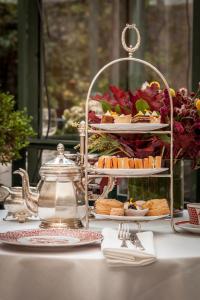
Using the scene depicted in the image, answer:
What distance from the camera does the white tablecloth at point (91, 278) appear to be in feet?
6.51

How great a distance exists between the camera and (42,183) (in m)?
2.43

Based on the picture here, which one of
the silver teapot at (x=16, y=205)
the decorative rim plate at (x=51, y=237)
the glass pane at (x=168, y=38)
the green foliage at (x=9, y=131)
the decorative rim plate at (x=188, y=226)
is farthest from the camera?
the glass pane at (x=168, y=38)

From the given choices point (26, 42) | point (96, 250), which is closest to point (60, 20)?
point (26, 42)

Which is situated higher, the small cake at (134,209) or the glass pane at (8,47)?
the glass pane at (8,47)

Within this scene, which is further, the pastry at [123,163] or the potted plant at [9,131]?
the potted plant at [9,131]

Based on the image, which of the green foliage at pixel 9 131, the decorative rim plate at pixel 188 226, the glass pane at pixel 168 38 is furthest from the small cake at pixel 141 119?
the glass pane at pixel 168 38

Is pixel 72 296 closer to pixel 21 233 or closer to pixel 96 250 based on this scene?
pixel 96 250

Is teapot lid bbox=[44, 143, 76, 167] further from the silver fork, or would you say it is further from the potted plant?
the potted plant

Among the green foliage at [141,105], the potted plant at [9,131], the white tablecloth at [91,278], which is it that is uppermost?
the green foliage at [141,105]

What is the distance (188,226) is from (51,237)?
0.47m

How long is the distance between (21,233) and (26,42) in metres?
2.57

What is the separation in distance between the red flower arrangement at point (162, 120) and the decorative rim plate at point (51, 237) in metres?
0.42

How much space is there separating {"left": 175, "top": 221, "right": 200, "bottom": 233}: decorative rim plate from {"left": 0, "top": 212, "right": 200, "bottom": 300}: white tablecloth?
0.32 meters

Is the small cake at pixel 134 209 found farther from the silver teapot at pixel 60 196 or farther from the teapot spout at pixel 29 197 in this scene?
the teapot spout at pixel 29 197
